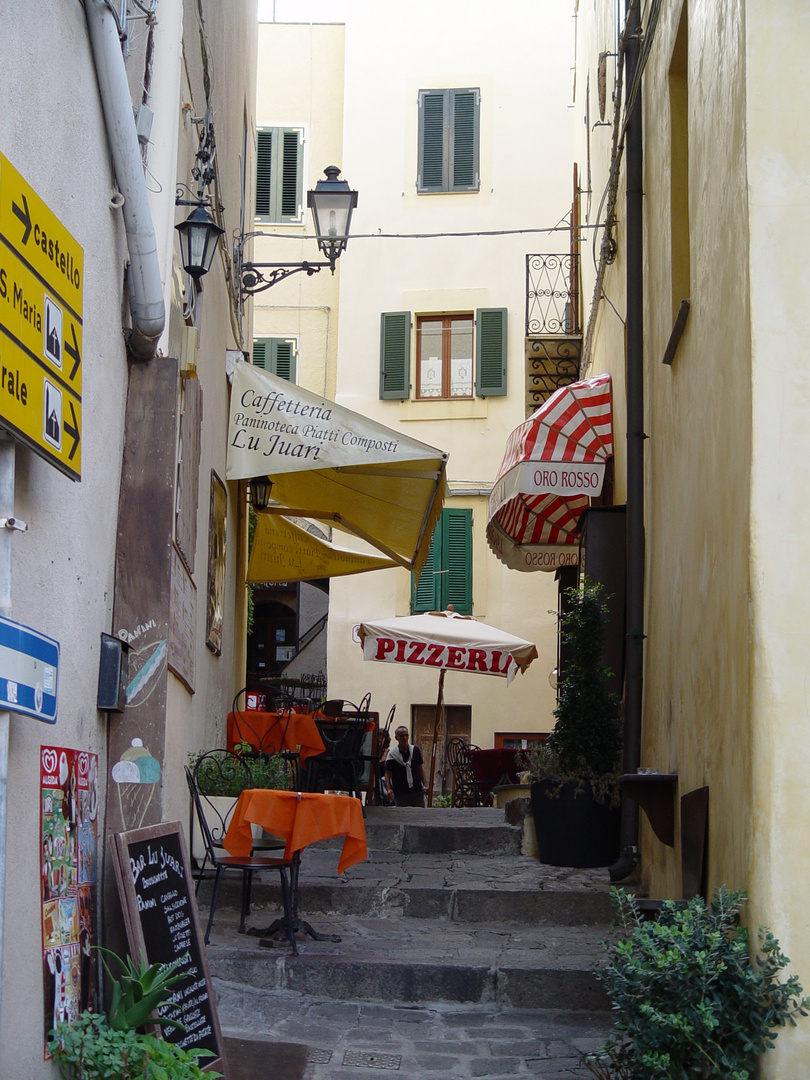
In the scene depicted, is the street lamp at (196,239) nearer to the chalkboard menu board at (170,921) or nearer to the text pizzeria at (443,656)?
the chalkboard menu board at (170,921)

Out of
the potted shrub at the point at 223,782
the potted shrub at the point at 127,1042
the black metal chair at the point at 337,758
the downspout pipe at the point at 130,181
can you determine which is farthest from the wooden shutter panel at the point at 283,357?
the potted shrub at the point at 127,1042

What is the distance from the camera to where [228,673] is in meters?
10.3

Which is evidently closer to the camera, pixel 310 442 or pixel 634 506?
pixel 634 506

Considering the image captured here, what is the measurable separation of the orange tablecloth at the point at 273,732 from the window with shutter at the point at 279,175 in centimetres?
1145

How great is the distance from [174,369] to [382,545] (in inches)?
227

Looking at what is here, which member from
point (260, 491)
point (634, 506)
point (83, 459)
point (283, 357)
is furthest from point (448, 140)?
point (83, 459)

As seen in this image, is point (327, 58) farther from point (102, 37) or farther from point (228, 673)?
point (102, 37)

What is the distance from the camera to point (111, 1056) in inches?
150

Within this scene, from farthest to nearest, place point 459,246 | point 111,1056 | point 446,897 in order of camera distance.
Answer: point 459,246 < point 446,897 < point 111,1056

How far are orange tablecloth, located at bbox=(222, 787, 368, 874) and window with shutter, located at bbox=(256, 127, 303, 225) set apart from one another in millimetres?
14806

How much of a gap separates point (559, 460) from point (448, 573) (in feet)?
25.3

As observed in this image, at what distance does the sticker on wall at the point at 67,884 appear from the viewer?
390 cm

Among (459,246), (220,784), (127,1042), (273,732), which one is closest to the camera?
(127,1042)

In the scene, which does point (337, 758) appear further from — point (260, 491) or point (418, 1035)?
point (418, 1035)
